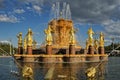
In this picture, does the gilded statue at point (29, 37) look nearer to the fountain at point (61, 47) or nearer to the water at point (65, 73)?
the fountain at point (61, 47)

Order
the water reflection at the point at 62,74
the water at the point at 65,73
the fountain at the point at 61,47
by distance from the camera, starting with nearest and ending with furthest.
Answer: the water reflection at the point at 62,74 → the water at the point at 65,73 → the fountain at the point at 61,47

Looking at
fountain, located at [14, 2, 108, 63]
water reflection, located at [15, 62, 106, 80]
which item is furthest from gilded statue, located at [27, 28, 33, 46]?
water reflection, located at [15, 62, 106, 80]

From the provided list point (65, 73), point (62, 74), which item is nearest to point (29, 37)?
point (65, 73)

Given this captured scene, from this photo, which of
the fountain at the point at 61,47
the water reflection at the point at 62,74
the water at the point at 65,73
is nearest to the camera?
the water reflection at the point at 62,74

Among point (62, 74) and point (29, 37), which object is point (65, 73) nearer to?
point (62, 74)

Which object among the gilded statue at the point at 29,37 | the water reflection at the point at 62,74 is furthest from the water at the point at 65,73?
the gilded statue at the point at 29,37

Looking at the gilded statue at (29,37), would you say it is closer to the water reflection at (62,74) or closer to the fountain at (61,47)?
the fountain at (61,47)

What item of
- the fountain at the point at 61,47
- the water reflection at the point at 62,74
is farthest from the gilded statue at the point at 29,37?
the water reflection at the point at 62,74

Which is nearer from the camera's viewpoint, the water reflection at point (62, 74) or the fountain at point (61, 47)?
the water reflection at point (62, 74)

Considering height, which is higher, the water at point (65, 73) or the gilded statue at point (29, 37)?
the gilded statue at point (29, 37)

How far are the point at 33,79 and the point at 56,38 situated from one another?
174 feet

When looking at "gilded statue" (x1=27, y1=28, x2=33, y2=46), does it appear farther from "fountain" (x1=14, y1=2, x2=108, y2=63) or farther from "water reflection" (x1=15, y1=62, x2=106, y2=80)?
"water reflection" (x1=15, y1=62, x2=106, y2=80)

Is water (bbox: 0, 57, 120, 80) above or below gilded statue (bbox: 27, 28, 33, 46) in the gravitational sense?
below

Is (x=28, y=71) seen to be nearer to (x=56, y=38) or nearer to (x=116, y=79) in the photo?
(x=116, y=79)
